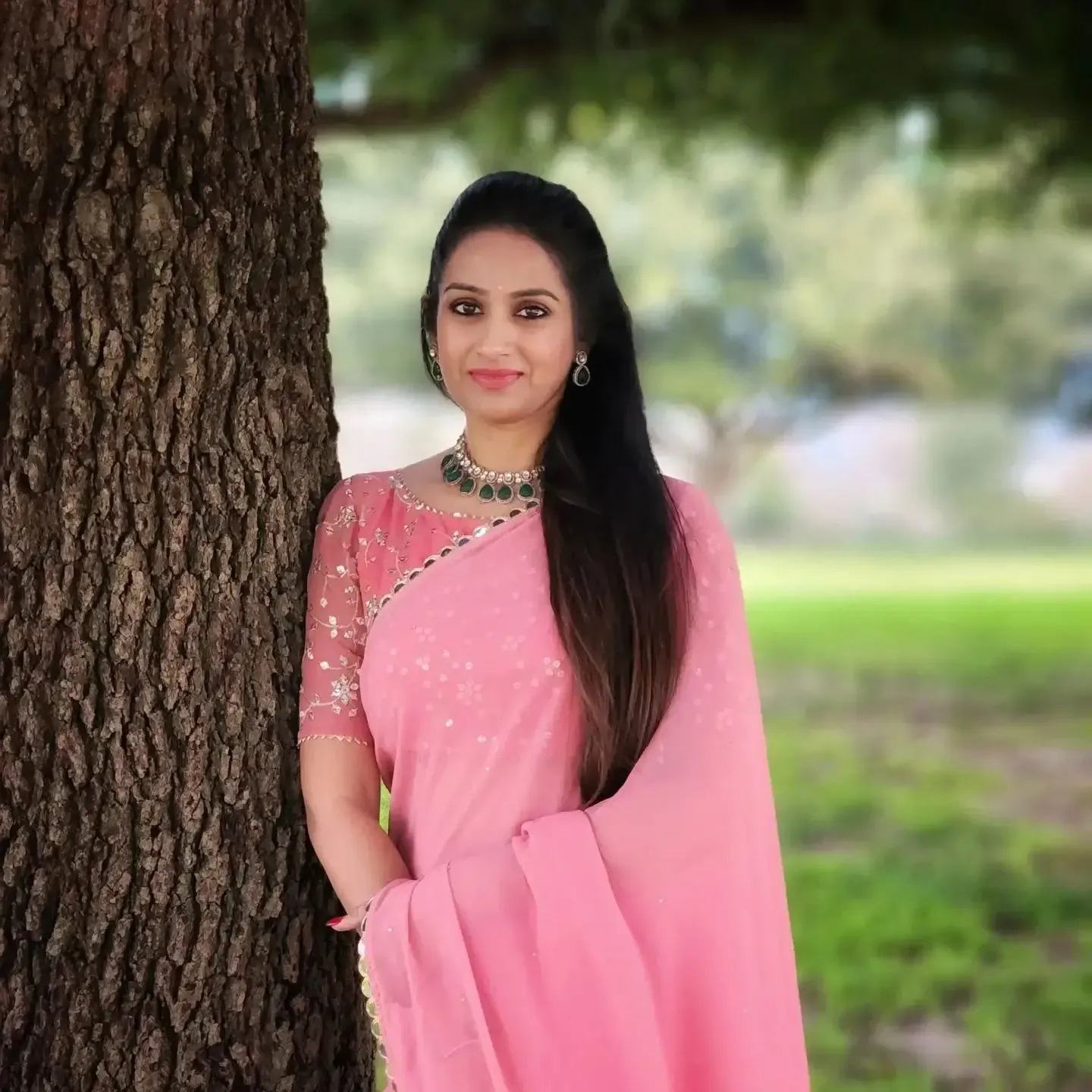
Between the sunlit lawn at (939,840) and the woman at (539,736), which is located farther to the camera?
the sunlit lawn at (939,840)

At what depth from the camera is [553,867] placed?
4.17 ft

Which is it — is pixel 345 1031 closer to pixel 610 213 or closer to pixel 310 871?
pixel 310 871

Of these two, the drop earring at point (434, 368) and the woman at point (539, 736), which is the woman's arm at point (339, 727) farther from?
the drop earring at point (434, 368)

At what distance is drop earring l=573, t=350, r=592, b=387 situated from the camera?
1.45m

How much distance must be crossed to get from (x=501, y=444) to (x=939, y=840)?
2981 millimetres

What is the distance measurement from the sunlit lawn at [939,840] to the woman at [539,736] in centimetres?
123

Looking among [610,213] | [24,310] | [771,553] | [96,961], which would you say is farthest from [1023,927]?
[771,553]

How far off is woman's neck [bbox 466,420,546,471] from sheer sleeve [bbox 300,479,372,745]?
0.50 ft

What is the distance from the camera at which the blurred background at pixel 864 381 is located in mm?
3252

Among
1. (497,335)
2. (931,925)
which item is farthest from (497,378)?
(931,925)

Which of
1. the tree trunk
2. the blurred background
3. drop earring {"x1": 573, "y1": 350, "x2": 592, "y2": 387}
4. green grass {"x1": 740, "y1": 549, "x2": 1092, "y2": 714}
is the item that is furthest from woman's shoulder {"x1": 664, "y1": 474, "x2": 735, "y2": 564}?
green grass {"x1": 740, "y1": 549, "x2": 1092, "y2": 714}

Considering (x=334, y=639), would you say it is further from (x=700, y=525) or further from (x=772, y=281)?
(x=772, y=281)

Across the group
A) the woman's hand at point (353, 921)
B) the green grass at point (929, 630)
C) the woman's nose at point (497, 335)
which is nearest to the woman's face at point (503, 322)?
the woman's nose at point (497, 335)

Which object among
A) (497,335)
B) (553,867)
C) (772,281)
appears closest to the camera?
(553,867)
